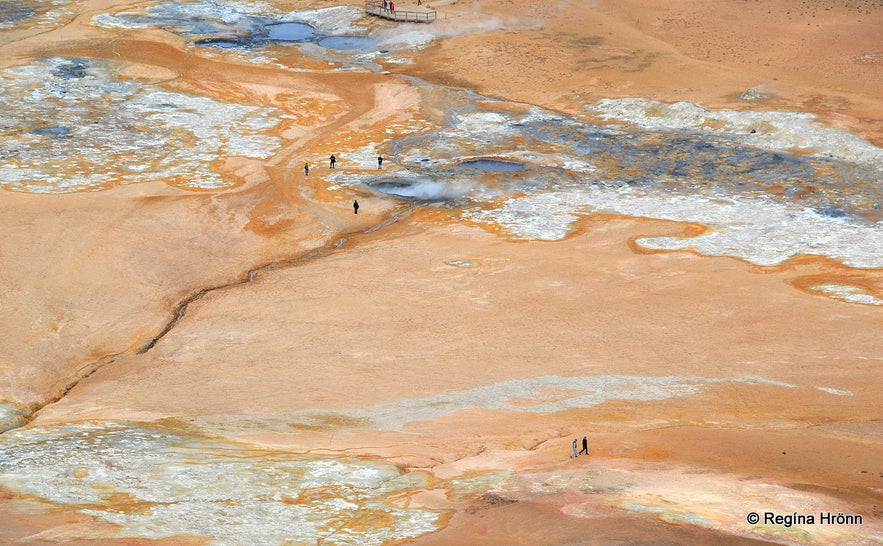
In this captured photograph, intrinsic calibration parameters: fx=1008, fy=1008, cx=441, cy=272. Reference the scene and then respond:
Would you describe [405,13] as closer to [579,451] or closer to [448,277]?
[448,277]

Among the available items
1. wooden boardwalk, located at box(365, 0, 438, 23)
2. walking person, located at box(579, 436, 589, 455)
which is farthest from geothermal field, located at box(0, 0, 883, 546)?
wooden boardwalk, located at box(365, 0, 438, 23)

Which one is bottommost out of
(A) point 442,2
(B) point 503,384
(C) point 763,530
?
(B) point 503,384

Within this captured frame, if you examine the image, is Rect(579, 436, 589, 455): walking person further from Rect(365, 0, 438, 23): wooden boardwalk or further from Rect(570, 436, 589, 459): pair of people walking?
Rect(365, 0, 438, 23): wooden boardwalk

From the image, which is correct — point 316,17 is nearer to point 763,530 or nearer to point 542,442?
point 542,442

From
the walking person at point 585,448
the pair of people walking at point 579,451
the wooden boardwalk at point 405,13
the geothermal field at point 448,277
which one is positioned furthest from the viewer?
the wooden boardwalk at point 405,13

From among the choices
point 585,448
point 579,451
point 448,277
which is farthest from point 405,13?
point 585,448


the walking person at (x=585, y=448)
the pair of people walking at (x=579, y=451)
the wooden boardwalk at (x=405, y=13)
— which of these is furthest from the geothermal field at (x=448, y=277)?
the wooden boardwalk at (x=405, y=13)

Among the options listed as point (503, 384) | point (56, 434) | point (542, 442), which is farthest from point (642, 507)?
point (56, 434)

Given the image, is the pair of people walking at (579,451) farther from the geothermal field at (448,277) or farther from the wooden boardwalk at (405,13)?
the wooden boardwalk at (405,13)
